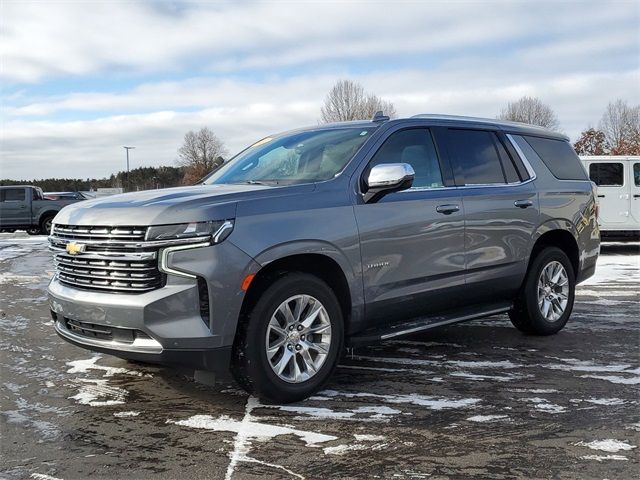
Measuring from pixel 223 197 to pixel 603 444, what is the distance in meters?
2.65

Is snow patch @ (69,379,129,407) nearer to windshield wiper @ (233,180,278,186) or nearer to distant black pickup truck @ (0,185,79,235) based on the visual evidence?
windshield wiper @ (233,180,278,186)

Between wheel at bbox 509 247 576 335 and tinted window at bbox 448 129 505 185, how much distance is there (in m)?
1.00

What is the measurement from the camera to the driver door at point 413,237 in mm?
4613

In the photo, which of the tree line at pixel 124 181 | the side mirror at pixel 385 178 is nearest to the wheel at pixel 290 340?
the side mirror at pixel 385 178

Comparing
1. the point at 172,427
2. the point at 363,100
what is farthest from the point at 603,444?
the point at 363,100

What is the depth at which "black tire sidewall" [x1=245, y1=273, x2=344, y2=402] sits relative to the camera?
3984 millimetres

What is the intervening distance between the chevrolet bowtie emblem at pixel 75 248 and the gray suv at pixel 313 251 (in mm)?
26

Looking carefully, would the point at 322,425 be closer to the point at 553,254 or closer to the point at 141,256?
the point at 141,256

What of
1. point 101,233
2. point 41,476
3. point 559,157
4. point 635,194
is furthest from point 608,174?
point 41,476

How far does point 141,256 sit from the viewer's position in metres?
3.82

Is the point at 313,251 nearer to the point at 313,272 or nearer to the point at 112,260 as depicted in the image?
the point at 313,272

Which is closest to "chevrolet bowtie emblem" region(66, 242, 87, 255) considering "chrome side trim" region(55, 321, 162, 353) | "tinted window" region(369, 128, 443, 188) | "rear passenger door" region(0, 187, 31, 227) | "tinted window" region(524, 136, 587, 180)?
"chrome side trim" region(55, 321, 162, 353)

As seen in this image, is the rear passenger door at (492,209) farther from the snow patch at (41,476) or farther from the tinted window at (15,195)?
the tinted window at (15,195)

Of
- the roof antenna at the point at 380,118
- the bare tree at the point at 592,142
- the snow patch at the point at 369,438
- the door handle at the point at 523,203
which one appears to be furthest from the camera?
the bare tree at the point at 592,142
